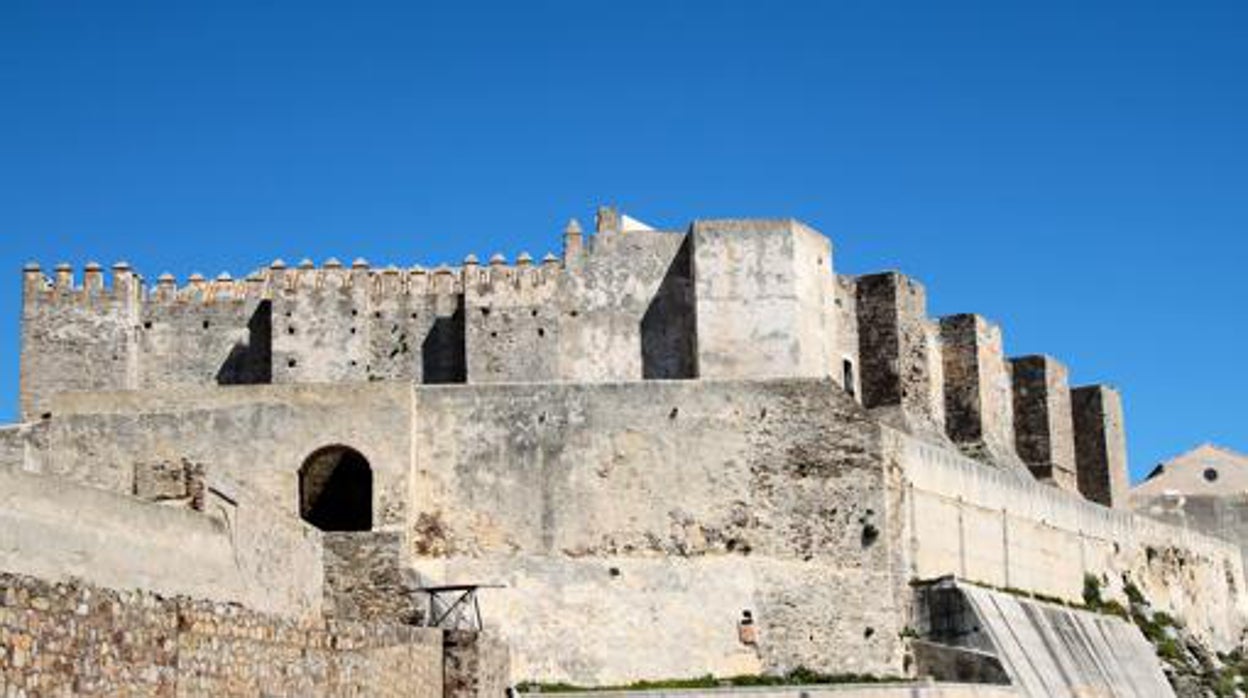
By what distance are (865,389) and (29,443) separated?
18.1 m

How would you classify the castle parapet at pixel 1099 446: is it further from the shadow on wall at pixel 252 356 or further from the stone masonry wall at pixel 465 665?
the stone masonry wall at pixel 465 665

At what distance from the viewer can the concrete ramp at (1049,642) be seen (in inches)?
1226

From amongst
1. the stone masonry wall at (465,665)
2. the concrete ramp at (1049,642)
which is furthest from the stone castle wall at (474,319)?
the stone masonry wall at (465,665)

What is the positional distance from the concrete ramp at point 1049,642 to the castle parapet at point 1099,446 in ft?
29.0

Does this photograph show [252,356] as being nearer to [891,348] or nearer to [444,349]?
[444,349]

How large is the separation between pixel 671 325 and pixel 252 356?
7.84 m

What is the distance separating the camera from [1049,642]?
113 ft

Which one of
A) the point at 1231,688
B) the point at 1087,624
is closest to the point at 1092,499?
the point at 1231,688

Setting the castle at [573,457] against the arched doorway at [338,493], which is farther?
the arched doorway at [338,493]

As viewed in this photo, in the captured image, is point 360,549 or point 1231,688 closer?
point 360,549

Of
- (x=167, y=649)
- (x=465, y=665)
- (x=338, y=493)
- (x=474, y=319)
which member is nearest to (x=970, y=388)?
(x=474, y=319)

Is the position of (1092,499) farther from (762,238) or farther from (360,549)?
(360,549)

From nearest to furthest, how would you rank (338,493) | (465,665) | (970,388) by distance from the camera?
(465,665) < (338,493) < (970,388)

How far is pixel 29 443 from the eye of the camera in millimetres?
29609
